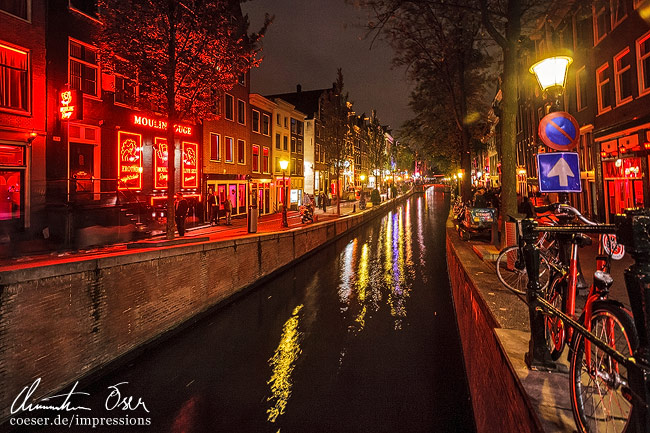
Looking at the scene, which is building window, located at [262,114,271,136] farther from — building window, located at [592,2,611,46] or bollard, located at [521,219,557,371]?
bollard, located at [521,219,557,371]

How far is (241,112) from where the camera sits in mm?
26328

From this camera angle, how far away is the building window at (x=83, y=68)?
1362 centimetres

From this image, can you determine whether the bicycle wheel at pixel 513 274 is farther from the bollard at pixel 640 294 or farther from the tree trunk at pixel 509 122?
the bollard at pixel 640 294

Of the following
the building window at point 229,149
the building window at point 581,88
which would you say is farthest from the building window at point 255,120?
the building window at point 581,88

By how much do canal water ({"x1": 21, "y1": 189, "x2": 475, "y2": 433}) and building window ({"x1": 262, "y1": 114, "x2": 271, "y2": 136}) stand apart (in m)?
20.0

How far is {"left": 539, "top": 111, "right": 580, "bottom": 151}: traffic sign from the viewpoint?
4734 millimetres

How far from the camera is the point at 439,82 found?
21125mm

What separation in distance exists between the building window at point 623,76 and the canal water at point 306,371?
967cm

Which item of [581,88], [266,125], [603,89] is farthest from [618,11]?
[266,125]

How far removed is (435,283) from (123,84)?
15.8 meters

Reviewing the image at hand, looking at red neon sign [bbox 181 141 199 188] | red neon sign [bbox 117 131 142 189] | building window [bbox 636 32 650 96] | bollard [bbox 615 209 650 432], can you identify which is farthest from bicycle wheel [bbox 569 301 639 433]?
red neon sign [bbox 181 141 199 188]

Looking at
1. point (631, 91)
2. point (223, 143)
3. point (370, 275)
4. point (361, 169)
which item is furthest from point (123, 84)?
point (361, 169)

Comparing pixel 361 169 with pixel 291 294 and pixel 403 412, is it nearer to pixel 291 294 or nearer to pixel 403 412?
pixel 291 294

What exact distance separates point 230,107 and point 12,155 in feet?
47.8
